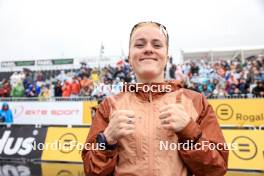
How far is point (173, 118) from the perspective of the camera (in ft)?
4.14

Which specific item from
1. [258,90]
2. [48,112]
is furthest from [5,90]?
[258,90]

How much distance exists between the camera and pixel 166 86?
1475 millimetres

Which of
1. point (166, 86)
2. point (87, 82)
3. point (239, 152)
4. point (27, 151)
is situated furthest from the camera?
point (87, 82)

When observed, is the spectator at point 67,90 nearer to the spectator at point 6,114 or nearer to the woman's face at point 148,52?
the spectator at point 6,114

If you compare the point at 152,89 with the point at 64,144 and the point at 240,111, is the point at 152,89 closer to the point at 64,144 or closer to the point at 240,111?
the point at 64,144

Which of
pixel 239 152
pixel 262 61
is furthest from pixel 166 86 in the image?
pixel 262 61

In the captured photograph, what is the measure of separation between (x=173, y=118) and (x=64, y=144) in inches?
289

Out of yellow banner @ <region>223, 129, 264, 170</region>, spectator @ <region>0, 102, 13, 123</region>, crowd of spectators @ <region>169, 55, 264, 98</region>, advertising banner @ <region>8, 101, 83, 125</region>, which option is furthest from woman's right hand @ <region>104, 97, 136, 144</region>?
spectator @ <region>0, 102, 13, 123</region>

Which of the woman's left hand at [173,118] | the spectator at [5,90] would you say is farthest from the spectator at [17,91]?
the woman's left hand at [173,118]

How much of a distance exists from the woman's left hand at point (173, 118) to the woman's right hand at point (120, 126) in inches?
4.8

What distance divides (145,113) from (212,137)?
0.30 meters

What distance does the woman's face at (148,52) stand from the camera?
1.45 meters

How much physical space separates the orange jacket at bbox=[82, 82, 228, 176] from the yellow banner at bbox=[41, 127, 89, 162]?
6.77 meters

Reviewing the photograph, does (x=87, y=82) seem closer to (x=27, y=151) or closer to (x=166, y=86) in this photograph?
(x=27, y=151)
